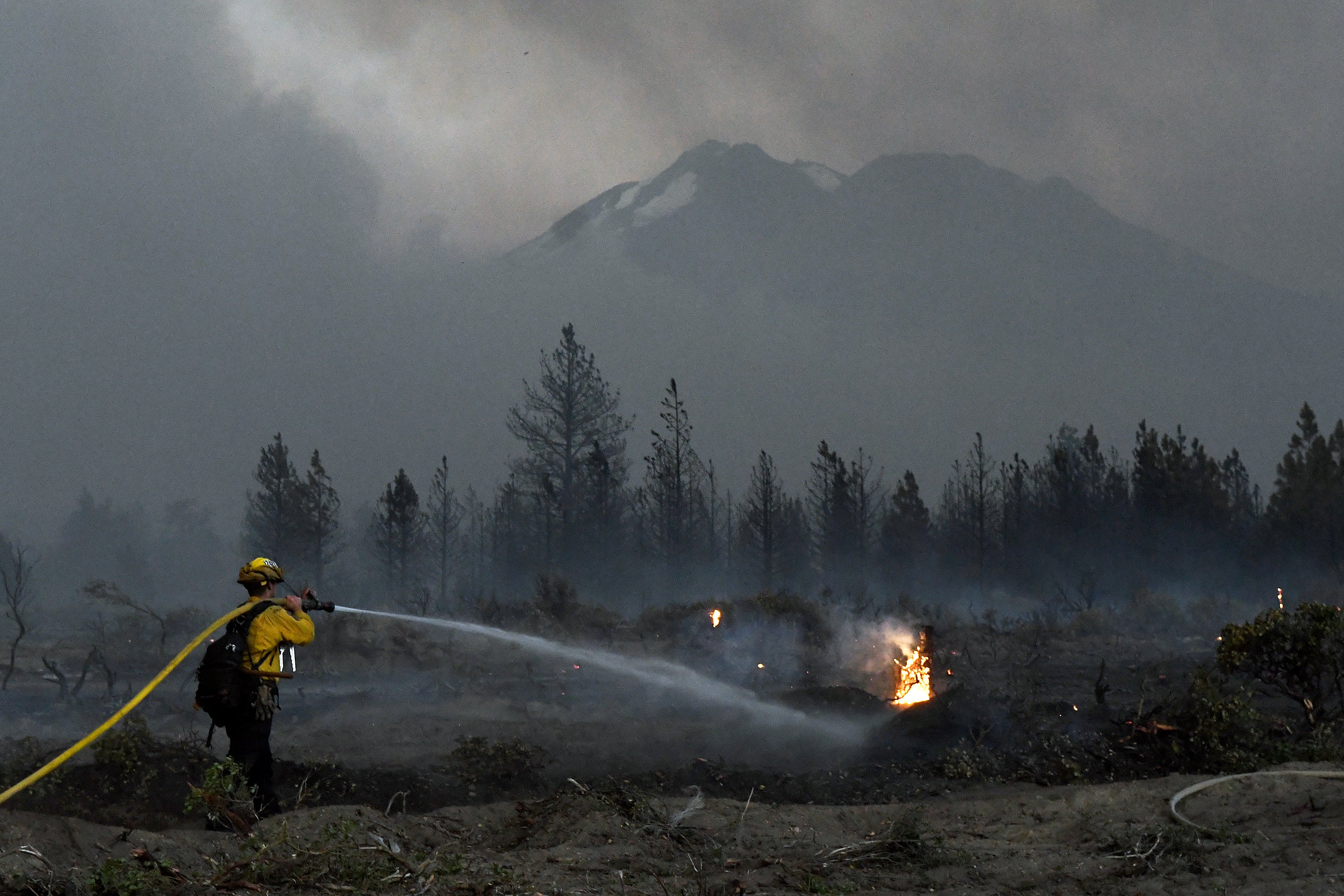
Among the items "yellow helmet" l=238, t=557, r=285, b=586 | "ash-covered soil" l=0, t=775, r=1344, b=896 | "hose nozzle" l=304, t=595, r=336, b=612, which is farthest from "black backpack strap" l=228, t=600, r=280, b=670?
"ash-covered soil" l=0, t=775, r=1344, b=896

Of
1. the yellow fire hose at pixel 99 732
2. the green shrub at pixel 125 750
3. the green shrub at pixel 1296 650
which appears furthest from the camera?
the green shrub at pixel 1296 650

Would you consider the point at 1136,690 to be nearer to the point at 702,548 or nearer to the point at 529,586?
the point at 529,586

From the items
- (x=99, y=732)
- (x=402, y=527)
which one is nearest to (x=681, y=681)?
(x=99, y=732)

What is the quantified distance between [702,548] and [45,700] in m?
40.1

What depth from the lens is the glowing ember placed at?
15.9 meters

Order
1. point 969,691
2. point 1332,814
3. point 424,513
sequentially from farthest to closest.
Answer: point 424,513
point 969,691
point 1332,814

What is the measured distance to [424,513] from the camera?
47.1 metres

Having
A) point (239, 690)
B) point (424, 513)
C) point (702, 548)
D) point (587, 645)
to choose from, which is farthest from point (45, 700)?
point (702, 548)

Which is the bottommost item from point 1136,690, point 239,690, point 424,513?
point 1136,690

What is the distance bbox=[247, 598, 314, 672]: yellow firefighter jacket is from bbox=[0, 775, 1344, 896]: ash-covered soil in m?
1.18

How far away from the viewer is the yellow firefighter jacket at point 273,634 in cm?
747

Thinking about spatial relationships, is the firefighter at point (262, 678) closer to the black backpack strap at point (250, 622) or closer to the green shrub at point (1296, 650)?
the black backpack strap at point (250, 622)

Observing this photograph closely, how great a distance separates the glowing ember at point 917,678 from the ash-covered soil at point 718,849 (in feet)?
22.3

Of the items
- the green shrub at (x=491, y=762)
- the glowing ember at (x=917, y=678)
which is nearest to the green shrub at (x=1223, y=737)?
the glowing ember at (x=917, y=678)
